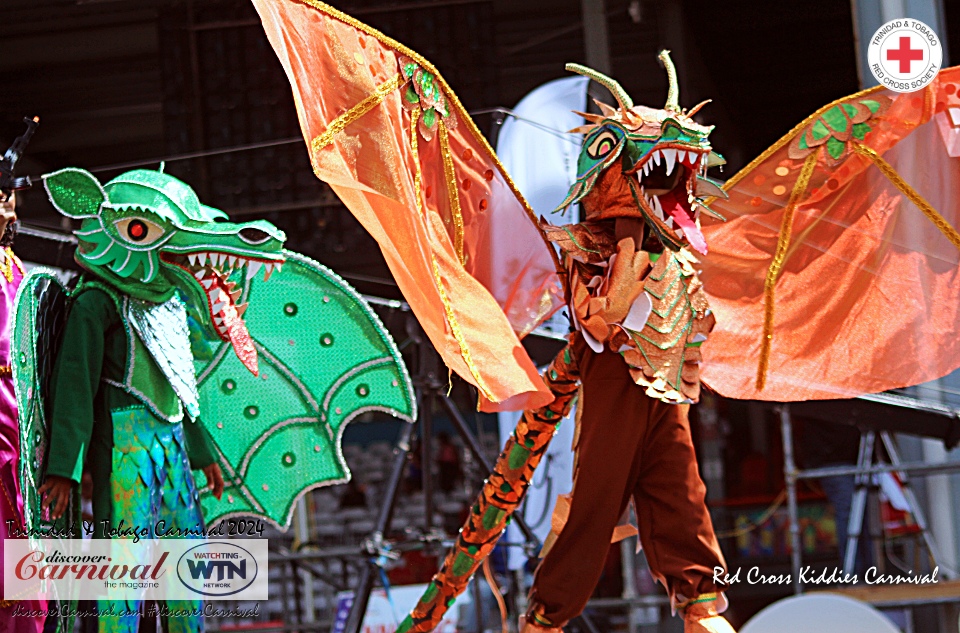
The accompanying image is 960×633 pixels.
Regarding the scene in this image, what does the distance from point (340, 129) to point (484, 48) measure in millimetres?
2791

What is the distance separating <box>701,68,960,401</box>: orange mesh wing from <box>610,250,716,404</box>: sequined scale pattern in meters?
0.35

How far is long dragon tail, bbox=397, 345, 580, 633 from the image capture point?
3.41 meters

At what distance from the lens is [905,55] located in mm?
4074

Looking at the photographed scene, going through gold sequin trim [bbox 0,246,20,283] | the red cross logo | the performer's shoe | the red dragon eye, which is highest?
the red cross logo

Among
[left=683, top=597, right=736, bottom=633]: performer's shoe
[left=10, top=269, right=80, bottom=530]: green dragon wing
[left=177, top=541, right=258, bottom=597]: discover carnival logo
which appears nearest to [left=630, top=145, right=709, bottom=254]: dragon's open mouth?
[left=683, top=597, right=736, bottom=633]: performer's shoe

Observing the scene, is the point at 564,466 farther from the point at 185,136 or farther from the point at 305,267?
the point at 185,136

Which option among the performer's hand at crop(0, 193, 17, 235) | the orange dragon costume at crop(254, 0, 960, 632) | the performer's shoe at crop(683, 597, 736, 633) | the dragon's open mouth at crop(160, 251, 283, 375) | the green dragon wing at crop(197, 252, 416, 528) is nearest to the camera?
the orange dragon costume at crop(254, 0, 960, 632)

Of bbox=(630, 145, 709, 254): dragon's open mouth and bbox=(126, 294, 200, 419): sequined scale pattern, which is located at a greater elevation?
bbox=(630, 145, 709, 254): dragon's open mouth

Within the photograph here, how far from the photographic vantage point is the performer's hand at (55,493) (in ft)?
10.6

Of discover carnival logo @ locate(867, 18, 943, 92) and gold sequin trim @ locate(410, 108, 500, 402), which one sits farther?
discover carnival logo @ locate(867, 18, 943, 92)

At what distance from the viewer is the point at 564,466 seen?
4926 millimetres

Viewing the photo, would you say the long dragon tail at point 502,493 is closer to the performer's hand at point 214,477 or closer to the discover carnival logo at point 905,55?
the performer's hand at point 214,477

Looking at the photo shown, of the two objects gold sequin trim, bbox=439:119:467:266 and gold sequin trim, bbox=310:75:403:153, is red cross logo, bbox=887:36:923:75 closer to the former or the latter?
gold sequin trim, bbox=439:119:467:266

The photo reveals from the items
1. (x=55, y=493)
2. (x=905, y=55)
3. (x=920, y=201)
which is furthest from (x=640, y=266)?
(x=55, y=493)
